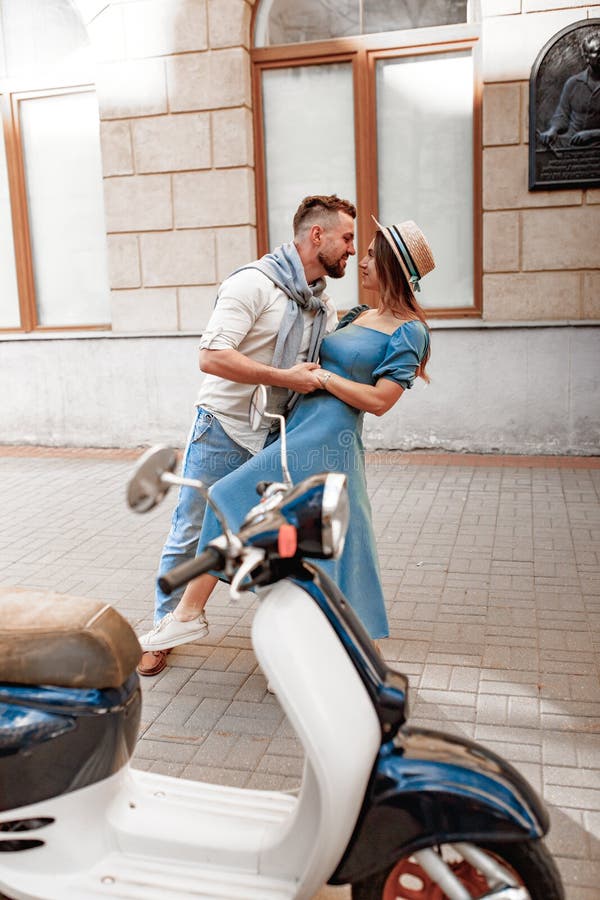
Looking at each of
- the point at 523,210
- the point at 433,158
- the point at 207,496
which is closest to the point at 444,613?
the point at 207,496

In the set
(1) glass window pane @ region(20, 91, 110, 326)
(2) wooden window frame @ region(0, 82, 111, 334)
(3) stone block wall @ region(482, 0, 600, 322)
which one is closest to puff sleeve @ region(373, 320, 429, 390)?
(3) stone block wall @ region(482, 0, 600, 322)

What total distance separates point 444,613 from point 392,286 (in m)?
1.92

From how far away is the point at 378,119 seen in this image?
29.0 ft

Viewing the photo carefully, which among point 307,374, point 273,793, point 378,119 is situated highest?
point 378,119

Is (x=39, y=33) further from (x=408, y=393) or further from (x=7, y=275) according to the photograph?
(x=408, y=393)

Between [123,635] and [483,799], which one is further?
[123,635]

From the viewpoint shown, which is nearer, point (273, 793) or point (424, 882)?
point (424, 882)

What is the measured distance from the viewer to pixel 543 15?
7.87 m

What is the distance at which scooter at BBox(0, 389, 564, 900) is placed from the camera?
6.76 feet

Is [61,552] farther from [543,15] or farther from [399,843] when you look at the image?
[543,15]

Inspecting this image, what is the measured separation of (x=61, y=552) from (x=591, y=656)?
3.41m

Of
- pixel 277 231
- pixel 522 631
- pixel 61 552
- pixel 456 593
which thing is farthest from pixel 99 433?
pixel 522 631

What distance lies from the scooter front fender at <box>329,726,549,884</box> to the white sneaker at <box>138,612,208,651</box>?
6.22 ft

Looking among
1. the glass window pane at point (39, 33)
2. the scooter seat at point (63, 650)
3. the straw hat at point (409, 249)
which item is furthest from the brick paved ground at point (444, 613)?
the glass window pane at point (39, 33)
